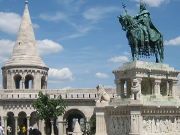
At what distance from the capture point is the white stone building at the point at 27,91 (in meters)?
63.6

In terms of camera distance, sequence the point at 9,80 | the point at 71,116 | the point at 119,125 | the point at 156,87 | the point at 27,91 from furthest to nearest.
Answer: the point at 71,116
the point at 9,80
the point at 27,91
the point at 156,87
the point at 119,125

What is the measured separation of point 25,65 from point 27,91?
3899 millimetres

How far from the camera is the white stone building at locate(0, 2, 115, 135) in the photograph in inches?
2504

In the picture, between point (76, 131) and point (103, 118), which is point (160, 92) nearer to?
point (103, 118)

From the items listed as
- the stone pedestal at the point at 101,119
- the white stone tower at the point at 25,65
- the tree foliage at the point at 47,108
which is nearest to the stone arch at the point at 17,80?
the white stone tower at the point at 25,65

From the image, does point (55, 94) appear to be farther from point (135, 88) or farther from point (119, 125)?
A: point (135, 88)

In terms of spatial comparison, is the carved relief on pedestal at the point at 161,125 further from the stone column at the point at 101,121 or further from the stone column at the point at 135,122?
the stone column at the point at 101,121

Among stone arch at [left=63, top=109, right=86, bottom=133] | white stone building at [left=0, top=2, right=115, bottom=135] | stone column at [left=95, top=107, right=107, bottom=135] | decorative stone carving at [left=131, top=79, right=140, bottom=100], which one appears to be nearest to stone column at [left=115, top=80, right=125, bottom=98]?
stone column at [left=95, top=107, right=107, bottom=135]

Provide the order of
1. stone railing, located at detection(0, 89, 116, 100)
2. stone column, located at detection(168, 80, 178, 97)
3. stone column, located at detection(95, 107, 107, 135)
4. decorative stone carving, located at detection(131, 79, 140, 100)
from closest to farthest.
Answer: decorative stone carving, located at detection(131, 79, 140, 100) < stone column, located at detection(95, 107, 107, 135) < stone column, located at detection(168, 80, 178, 97) < stone railing, located at detection(0, 89, 116, 100)

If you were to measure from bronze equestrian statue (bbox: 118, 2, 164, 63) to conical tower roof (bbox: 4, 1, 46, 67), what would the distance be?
1517 inches

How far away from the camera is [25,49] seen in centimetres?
6644

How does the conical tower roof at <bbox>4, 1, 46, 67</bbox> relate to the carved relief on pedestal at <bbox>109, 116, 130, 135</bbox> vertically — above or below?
above

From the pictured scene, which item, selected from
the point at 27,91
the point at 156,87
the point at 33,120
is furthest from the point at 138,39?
the point at 33,120

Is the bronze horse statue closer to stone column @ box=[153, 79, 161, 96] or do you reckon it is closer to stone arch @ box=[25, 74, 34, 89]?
stone column @ box=[153, 79, 161, 96]
